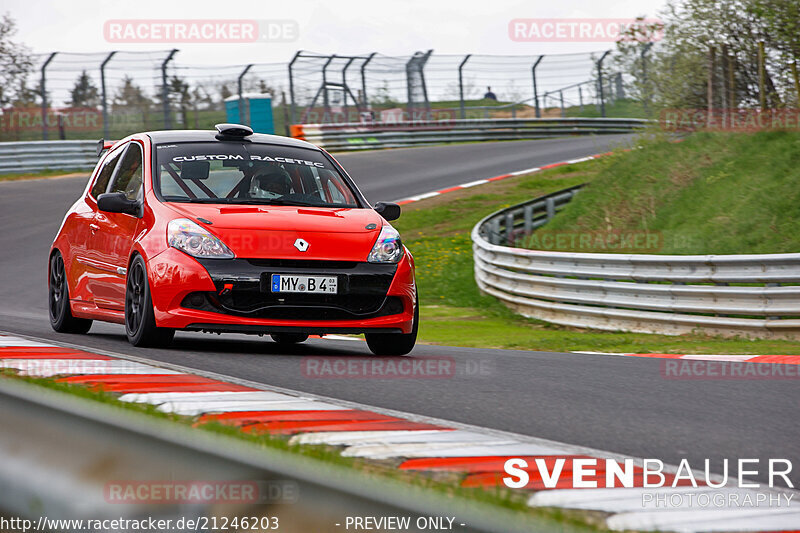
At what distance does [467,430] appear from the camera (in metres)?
4.22

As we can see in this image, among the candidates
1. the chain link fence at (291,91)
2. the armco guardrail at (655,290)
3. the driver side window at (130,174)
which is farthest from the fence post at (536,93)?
the driver side window at (130,174)

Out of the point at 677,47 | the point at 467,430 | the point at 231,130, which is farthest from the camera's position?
the point at 677,47

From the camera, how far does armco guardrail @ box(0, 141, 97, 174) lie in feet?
90.2

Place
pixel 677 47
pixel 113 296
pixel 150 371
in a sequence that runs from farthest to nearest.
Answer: pixel 677 47 → pixel 113 296 → pixel 150 371

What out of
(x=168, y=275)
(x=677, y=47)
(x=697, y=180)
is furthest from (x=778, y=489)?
(x=677, y=47)

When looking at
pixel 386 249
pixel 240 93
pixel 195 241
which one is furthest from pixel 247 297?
pixel 240 93

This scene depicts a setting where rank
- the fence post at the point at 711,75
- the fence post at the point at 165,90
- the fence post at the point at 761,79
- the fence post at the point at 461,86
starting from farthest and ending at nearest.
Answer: the fence post at the point at 461,86
the fence post at the point at 165,90
the fence post at the point at 711,75
the fence post at the point at 761,79

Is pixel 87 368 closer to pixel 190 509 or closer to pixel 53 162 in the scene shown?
pixel 190 509

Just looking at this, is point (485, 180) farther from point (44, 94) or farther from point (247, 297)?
point (247, 297)

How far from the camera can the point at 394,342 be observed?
25.4 ft

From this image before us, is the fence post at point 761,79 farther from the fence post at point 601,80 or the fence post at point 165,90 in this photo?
the fence post at point 601,80

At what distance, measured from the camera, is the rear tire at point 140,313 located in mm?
6914

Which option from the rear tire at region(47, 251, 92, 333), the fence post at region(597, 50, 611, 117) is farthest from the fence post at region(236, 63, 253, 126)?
the rear tire at region(47, 251, 92, 333)

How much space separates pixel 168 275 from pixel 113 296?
44.3 inches
